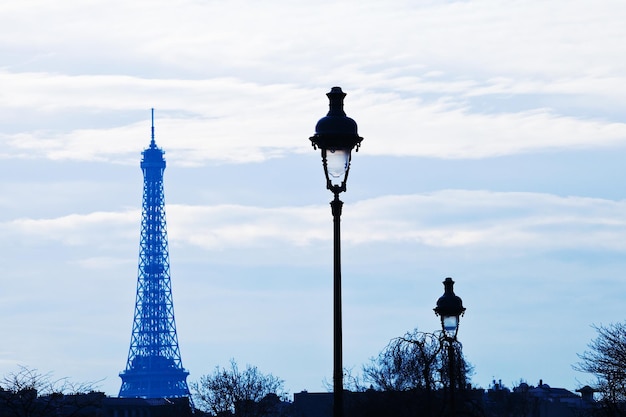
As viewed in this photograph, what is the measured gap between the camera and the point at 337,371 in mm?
30250

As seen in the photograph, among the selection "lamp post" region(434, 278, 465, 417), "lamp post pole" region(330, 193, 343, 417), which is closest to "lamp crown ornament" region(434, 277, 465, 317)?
"lamp post" region(434, 278, 465, 417)

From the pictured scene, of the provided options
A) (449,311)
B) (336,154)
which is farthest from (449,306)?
(336,154)

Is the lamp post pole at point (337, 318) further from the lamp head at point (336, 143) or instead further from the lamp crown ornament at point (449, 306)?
the lamp crown ornament at point (449, 306)

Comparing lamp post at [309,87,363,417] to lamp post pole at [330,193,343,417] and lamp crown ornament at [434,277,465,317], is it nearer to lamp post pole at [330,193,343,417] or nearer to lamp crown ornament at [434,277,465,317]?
lamp post pole at [330,193,343,417]

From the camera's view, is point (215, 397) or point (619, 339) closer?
point (619, 339)

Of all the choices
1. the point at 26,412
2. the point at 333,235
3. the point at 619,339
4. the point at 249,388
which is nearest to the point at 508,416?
the point at 249,388

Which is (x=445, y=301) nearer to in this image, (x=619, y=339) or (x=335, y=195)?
(x=335, y=195)

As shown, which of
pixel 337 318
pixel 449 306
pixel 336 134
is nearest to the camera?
pixel 337 318

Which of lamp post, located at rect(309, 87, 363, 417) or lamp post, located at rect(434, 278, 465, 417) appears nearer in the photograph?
lamp post, located at rect(309, 87, 363, 417)

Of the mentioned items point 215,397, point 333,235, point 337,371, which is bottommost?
point 337,371

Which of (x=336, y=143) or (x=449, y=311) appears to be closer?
(x=336, y=143)

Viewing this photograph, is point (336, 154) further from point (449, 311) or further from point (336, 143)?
point (449, 311)

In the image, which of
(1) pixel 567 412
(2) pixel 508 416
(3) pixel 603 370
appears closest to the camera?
(3) pixel 603 370

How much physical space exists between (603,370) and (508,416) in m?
97.0
